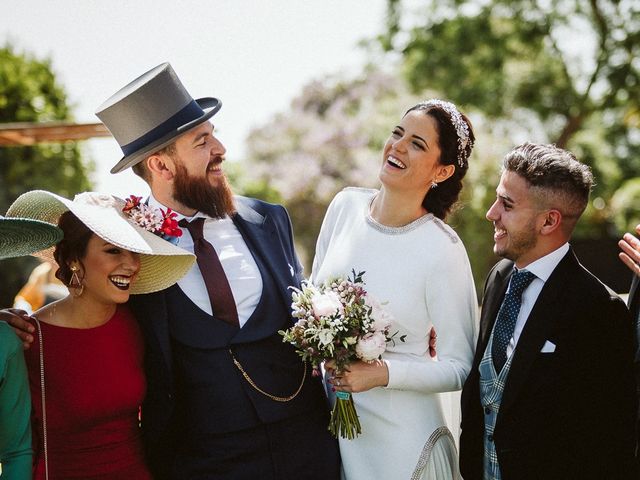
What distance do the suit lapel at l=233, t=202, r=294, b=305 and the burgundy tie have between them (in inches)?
9.2

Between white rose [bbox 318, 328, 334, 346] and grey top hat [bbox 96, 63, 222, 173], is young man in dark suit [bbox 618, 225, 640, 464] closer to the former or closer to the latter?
white rose [bbox 318, 328, 334, 346]

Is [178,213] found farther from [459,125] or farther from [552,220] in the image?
[552,220]

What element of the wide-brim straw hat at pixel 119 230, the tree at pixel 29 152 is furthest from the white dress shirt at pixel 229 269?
the tree at pixel 29 152

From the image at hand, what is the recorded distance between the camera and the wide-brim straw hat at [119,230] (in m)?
3.16

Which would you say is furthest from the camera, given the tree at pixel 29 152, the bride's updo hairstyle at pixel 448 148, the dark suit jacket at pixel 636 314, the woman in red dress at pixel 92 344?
the tree at pixel 29 152

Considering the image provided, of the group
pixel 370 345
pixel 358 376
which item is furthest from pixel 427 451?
pixel 370 345

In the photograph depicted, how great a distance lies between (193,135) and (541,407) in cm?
213

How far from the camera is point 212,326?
341 cm

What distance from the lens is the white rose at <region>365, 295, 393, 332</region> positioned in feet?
10.6

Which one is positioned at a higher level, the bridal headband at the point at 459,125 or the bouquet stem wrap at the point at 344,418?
the bridal headband at the point at 459,125

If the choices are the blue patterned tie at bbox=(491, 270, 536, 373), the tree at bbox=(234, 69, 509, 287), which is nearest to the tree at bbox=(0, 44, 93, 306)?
the tree at bbox=(234, 69, 509, 287)

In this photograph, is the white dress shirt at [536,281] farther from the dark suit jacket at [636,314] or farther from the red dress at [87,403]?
the red dress at [87,403]

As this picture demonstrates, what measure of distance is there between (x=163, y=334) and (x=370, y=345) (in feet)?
3.13

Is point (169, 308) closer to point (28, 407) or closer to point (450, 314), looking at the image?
point (28, 407)
